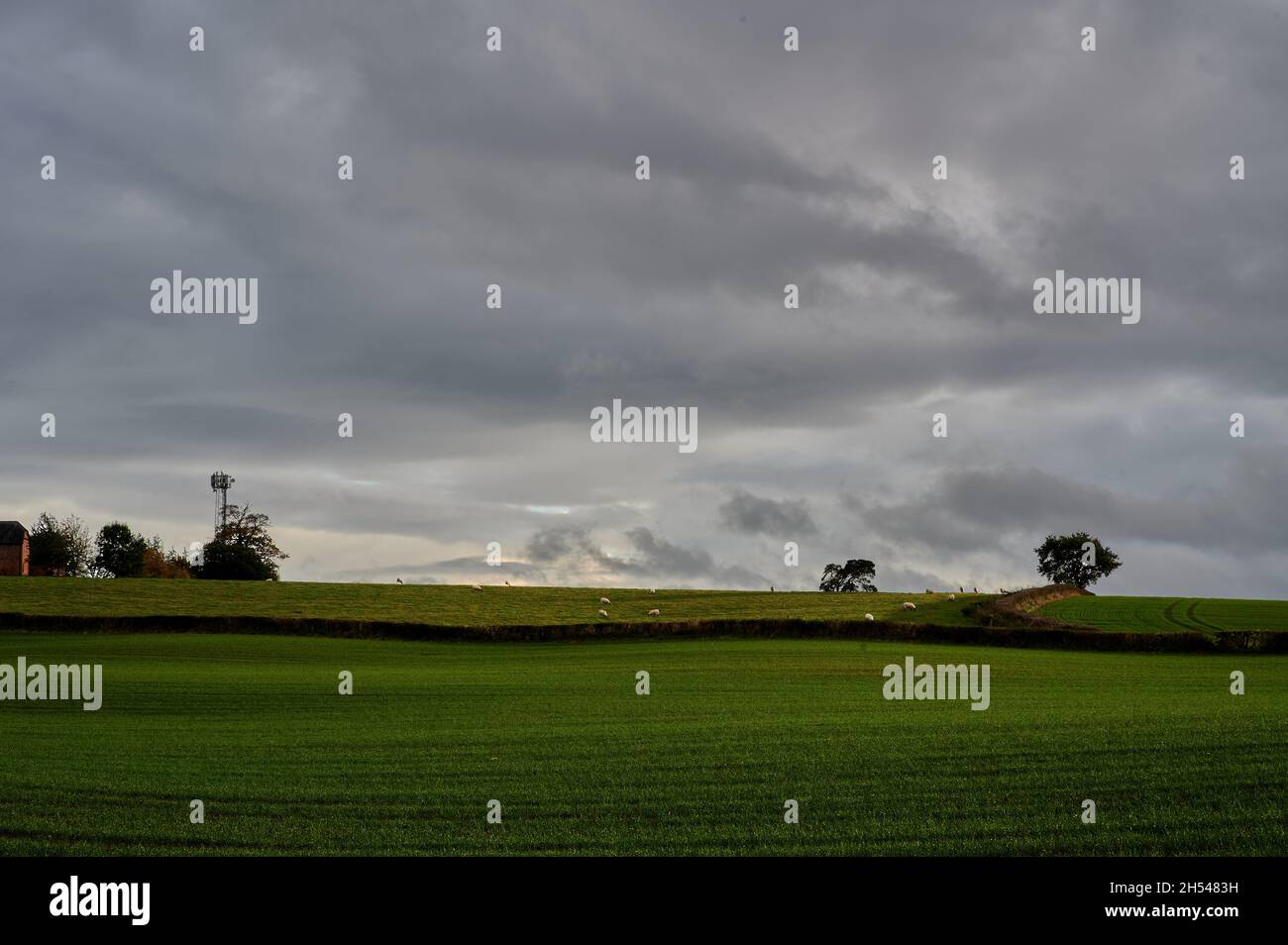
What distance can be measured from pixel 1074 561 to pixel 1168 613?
50.9 m

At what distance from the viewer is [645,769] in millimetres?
19250

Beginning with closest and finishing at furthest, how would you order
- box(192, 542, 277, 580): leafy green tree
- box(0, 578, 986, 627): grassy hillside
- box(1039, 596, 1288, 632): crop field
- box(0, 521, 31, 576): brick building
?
box(1039, 596, 1288, 632): crop field < box(0, 578, 986, 627): grassy hillside < box(192, 542, 277, 580): leafy green tree < box(0, 521, 31, 576): brick building

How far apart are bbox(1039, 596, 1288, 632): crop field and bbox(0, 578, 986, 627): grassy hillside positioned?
763 centimetres

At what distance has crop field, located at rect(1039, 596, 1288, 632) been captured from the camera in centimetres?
6481

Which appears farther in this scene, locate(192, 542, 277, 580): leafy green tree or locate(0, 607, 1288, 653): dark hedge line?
locate(192, 542, 277, 580): leafy green tree

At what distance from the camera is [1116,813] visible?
49.0 ft

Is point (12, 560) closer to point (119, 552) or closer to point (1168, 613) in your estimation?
point (119, 552)

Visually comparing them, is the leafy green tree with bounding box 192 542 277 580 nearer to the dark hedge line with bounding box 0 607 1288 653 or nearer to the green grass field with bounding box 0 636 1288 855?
the dark hedge line with bounding box 0 607 1288 653

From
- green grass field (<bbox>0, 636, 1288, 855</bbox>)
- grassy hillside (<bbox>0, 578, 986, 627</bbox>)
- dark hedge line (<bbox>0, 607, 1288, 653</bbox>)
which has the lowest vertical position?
green grass field (<bbox>0, 636, 1288, 855</bbox>)

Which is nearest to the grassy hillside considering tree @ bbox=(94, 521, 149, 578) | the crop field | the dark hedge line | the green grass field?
the dark hedge line

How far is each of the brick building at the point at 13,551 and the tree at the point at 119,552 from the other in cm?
920

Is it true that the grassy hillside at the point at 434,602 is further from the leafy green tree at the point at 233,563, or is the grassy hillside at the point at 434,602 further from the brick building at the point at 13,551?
the brick building at the point at 13,551
